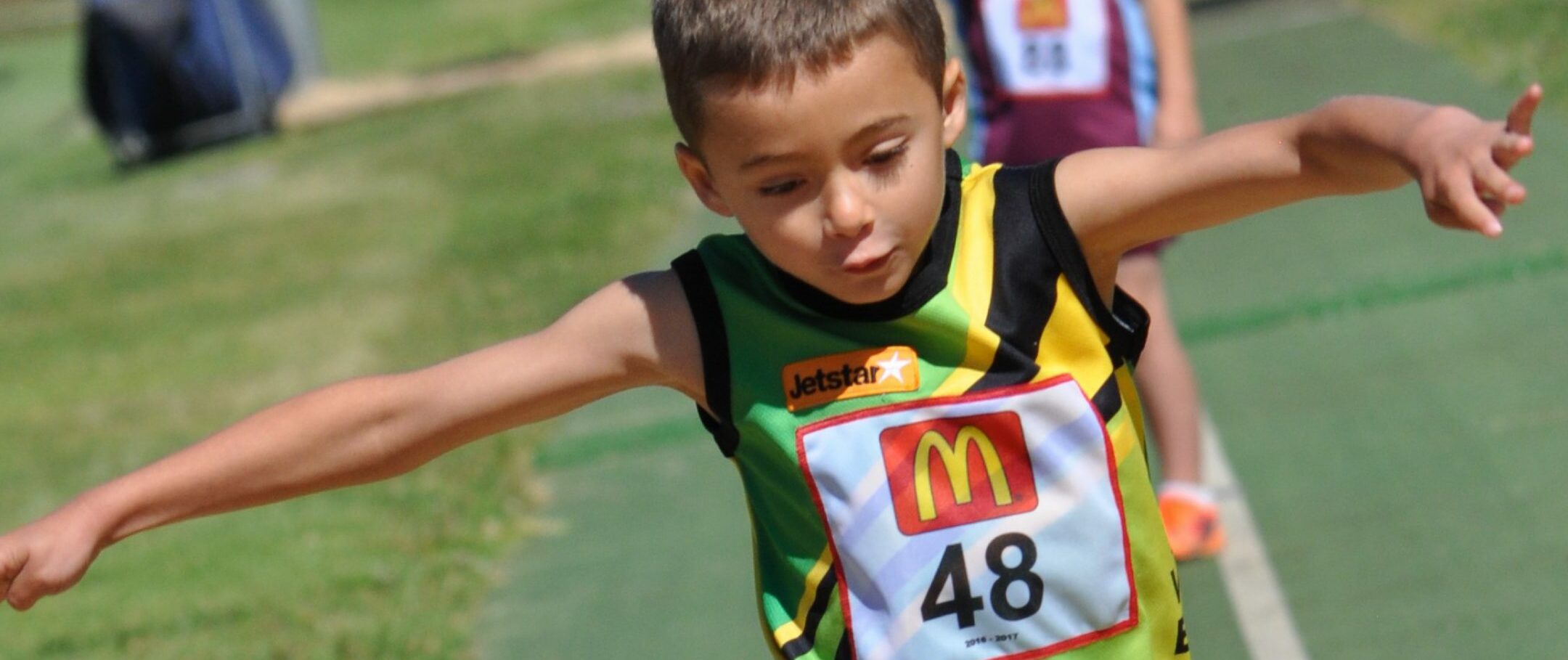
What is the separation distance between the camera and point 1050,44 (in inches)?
187

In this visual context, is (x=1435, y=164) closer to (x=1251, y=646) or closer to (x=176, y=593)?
(x=1251, y=646)

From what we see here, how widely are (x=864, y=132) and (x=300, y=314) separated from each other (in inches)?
297

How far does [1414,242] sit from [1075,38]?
290 cm

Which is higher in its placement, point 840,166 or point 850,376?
point 840,166

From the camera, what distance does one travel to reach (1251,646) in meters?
4.36

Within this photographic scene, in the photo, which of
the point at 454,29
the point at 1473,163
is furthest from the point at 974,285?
the point at 454,29

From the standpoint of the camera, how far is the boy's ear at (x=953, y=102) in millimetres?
2588

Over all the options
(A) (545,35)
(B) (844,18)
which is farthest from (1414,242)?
(A) (545,35)

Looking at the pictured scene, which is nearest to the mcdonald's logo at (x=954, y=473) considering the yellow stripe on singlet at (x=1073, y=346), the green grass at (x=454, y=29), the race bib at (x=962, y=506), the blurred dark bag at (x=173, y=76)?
the race bib at (x=962, y=506)

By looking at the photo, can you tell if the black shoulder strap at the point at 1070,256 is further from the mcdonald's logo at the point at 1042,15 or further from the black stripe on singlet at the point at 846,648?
the mcdonald's logo at the point at 1042,15

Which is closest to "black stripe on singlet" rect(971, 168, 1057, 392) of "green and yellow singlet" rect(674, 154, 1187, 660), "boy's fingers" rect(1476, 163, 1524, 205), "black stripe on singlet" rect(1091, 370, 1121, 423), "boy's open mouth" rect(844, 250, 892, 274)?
"green and yellow singlet" rect(674, 154, 1187, 660)

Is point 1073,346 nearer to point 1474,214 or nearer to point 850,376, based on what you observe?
point 850,376

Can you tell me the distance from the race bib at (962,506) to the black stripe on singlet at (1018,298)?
62 mm

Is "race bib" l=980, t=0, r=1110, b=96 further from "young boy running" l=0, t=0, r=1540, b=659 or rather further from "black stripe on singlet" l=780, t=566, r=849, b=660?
"black stripe on singlet" l=780, t=566, r=849, b=660
